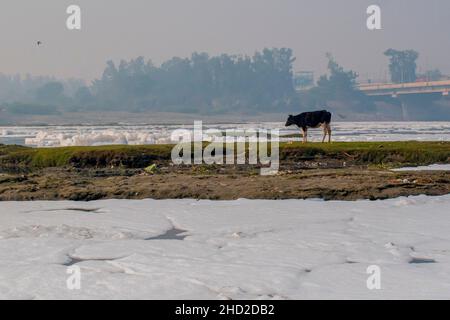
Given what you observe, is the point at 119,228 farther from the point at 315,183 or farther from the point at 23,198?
the point at 315,183

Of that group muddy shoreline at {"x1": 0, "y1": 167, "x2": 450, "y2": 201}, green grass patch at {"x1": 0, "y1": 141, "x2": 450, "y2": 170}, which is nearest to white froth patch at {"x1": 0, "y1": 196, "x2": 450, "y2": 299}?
muddy shoreline at {"x1": 0, "y1": 167, "x2": 450, "y2": 201}

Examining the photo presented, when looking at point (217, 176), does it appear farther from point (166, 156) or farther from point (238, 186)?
point (166, 156)

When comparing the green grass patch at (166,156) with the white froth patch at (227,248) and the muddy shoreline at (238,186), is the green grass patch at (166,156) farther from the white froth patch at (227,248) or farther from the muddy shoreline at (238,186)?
the white froth patch at (227,248)

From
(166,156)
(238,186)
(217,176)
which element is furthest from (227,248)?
(166,156)

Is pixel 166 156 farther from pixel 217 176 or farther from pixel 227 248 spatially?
pixel 227 248

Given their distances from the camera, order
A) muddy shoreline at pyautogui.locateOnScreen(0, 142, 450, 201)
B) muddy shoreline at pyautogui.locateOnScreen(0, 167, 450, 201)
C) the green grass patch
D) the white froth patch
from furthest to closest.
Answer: the green grass patch < muddy shoreline at pyautogui.locateOnScreen(0, 142, 450, 201) < muddy shoreline at pyautogui.locateOnScreen(0, 167, 450, 201) < the white froth patch

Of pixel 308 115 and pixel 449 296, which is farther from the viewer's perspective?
pixel 308 115

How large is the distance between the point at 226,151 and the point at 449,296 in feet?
64.0

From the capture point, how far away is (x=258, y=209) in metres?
14.0

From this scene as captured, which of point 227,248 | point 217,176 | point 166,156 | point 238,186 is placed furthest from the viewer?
point 166,156

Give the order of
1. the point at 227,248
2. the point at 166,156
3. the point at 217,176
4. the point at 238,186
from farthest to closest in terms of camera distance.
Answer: the point at 166,156, the point at 217,176, the point at 238,186, the point at 227,248

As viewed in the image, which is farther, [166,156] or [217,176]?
[166,156]

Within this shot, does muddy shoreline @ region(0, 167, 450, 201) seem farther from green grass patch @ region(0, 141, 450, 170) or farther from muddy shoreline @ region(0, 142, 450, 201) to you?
green grass patch @ region(0, 141, 450, 170)

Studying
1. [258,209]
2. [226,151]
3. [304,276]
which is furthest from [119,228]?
[226,151]
